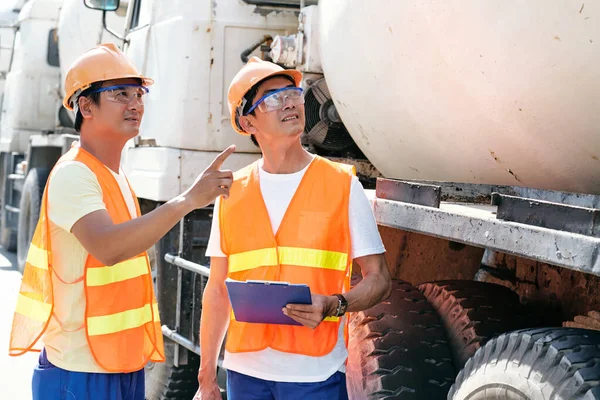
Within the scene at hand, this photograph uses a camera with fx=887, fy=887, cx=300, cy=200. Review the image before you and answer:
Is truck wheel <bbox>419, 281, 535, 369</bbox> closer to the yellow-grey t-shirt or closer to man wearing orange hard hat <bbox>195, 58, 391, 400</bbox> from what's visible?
man wearing orange hard hat <bbox>195, 58, 391, 400</bbox>

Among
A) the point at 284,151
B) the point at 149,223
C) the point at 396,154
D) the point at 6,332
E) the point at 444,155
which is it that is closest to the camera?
the point at 149,223

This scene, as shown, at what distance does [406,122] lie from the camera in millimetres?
3094

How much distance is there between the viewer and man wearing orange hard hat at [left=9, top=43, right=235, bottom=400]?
2455mm

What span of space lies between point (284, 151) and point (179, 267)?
7.85 ft

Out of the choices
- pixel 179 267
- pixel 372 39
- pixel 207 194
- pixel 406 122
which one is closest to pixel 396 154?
pixel 406 122

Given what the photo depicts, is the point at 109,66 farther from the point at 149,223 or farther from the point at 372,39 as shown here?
the point at 372,39

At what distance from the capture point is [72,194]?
2.48 meters

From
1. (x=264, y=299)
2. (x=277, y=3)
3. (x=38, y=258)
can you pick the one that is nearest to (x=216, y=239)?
(x=264, y=299)

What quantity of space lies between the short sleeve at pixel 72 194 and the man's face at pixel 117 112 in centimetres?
18

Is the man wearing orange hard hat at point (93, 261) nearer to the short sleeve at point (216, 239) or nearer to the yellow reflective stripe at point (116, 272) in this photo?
the yellow reflective stripe at point (116, 272)

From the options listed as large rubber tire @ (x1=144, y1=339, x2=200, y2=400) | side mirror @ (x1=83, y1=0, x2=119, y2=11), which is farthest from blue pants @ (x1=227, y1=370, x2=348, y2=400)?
side mirror @ (x1=83, y1=0, x2=119, y2=11)

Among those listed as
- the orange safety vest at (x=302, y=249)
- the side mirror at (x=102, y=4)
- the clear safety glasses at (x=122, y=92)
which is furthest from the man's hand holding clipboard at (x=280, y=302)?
the side mirror at (x=102, y=4)

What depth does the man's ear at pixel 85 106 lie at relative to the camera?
8.84ft

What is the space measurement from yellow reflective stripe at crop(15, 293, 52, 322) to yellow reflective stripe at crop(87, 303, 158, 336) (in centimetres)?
12
